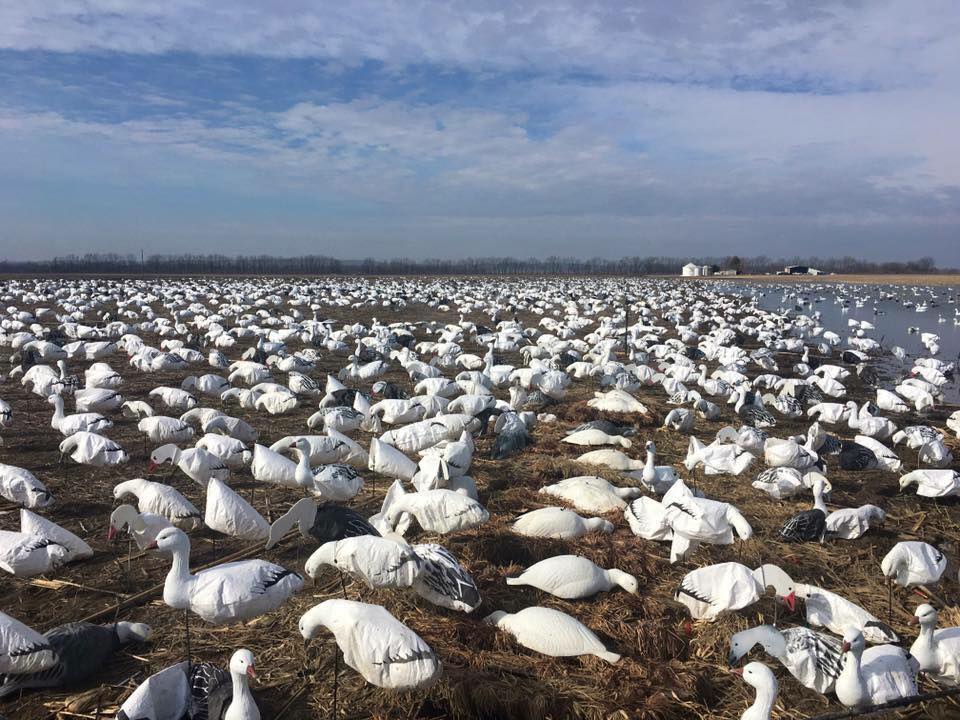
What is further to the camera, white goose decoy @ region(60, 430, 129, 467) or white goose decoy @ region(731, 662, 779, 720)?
white goose decoy @ region(60, 430, 129, 467)

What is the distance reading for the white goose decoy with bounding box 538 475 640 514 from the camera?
6949mm

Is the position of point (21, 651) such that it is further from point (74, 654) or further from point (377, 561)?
point (377, 561)

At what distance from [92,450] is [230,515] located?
302 centimetres

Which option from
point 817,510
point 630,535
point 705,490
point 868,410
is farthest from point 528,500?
point 868,410

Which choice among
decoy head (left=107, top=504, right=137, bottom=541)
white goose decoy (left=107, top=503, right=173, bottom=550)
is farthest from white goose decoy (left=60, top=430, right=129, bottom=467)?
decoy head (left=107, top=504, right=137, bottom=541)

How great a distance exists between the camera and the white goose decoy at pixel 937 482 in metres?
7.41

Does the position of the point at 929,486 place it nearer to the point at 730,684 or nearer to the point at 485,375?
the point at 730,684

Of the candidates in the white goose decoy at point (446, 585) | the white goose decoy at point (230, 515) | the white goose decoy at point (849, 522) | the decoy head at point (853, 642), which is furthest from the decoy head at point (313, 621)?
the white goose decoy at point (849, 522)

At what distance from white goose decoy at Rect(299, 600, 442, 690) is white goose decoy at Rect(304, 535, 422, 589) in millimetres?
697

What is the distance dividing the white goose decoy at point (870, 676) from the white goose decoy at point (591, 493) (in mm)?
3089

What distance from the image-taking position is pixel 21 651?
378cm

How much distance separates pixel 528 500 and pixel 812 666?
3581mm

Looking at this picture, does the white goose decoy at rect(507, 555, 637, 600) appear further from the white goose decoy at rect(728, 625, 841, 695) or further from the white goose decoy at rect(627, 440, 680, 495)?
the white goose decoy at rect(627, 440, 680, 495)

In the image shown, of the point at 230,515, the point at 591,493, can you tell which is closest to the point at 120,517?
the point at 230,515
